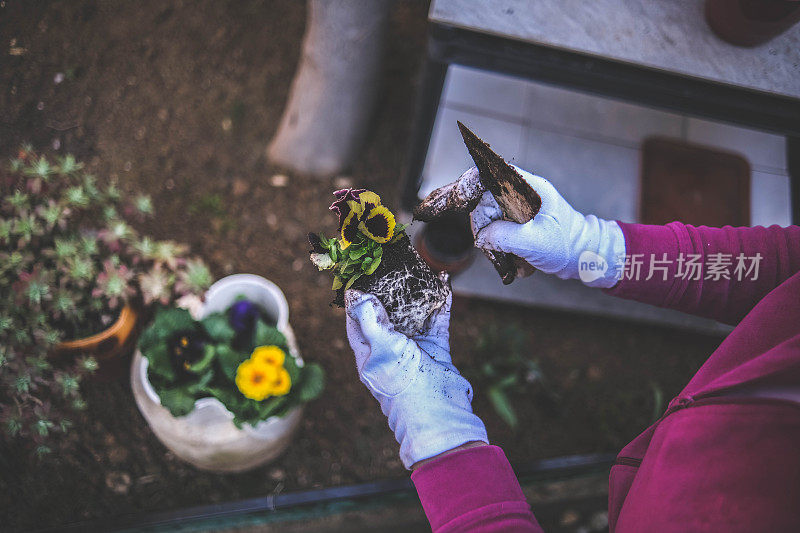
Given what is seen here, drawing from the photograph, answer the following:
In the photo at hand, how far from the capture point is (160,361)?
1.36 m

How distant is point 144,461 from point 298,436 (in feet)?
1.94

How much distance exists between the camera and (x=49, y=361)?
1.48m

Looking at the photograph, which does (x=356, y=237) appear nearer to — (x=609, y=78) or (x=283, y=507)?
(x=609, y=78)

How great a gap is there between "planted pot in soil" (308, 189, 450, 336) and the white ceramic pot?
61 cm

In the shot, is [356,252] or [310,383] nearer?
[356,252]

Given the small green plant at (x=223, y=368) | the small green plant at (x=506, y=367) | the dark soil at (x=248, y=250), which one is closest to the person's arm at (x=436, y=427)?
the small green plant at (x=223, y=368)

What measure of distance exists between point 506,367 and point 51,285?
66.6 inches

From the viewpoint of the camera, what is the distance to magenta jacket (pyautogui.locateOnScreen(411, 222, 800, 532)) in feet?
2.55

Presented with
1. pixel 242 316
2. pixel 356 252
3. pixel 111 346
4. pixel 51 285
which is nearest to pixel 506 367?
pixel 242 316

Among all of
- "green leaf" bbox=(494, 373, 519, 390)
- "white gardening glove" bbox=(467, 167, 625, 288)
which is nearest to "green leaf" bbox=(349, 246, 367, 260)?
"white gardening glove" bbox=(467, 167, 625, 288)

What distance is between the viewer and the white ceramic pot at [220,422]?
153 cm

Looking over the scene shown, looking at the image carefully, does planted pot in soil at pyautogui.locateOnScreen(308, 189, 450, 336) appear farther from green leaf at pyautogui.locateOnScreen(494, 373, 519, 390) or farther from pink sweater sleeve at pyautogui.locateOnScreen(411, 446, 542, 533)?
green leaf at pyautogui.locateOnScreen(494, 373, 519, 390)

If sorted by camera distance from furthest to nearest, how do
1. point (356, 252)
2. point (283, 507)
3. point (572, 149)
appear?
point (572, 149), point (283, 507), point (356, 252)

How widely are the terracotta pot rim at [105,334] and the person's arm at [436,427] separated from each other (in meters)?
0.95
